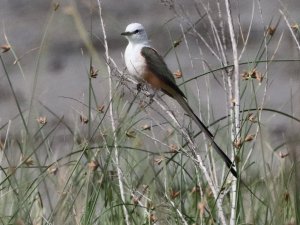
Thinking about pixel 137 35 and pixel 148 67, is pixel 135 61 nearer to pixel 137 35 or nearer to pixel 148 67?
pixel 148 67

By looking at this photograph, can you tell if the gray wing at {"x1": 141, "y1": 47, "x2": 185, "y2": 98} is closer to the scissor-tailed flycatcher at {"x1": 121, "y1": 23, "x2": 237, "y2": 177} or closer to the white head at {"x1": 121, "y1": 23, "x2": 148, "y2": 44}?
the scissor-tailed flycatcher at {"x1": 121, "y1": 23, "x2": 237, "y2": 177}

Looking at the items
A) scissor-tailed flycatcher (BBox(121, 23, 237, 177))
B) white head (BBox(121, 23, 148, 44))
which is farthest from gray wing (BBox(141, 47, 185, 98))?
white head (BBox(121, 23, 148, 44))

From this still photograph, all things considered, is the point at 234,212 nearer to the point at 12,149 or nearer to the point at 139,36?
the point at 12,149

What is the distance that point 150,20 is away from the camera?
7020 millimetres

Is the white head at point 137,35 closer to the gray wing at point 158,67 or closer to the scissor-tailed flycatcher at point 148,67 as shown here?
the scissor-tailed flycatcher at point 148,67

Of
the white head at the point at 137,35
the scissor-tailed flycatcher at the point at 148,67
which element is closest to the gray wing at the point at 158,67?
the scissor-tailed flycatcher at the point at 148,67

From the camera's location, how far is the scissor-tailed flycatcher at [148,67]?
431 cm

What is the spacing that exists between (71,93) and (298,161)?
12.9 feet

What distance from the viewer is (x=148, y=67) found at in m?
4.46

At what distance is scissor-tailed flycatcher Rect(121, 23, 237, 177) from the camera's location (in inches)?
170

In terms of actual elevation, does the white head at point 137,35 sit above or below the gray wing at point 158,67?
above

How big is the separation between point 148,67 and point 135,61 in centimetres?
8

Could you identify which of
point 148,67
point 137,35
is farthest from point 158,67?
point 137,35

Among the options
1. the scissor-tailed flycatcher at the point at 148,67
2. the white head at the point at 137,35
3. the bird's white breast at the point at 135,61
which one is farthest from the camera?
the white head at the point at 137,35
